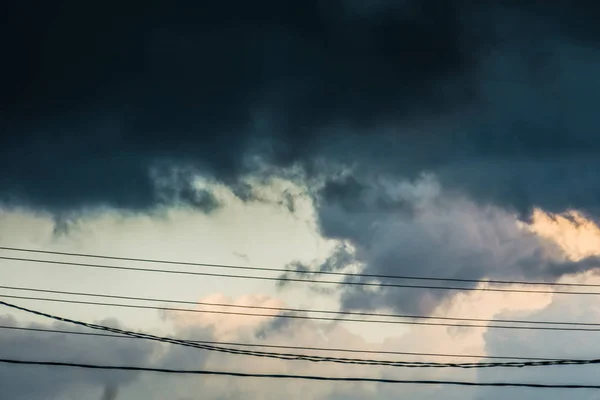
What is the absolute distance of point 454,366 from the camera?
85.8ft

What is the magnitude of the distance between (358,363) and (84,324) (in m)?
9.66

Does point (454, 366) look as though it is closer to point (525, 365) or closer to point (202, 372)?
point (525, 365)

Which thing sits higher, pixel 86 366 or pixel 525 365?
pixel 525 365

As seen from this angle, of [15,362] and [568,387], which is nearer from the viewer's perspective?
[15,362]

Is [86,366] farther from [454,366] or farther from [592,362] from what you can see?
[592,362]

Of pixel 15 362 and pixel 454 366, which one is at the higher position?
pixel 454 366

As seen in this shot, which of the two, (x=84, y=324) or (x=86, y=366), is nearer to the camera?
(x=86, y=366)

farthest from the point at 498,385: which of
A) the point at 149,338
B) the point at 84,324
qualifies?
the point at 84,324

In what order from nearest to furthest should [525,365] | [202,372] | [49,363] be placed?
[49,363] → [202,372] → [525,365]

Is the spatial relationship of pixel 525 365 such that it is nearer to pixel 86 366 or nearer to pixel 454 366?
pixel 454 366

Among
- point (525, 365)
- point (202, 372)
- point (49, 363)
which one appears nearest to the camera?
point (49, 363)

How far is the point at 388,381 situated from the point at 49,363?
11048 mm

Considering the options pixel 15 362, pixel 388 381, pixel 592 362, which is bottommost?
pixel 15 362

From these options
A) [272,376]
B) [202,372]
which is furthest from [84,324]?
[272,376]
